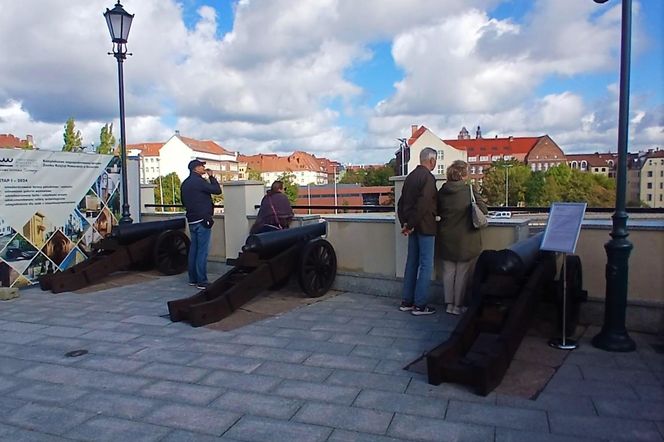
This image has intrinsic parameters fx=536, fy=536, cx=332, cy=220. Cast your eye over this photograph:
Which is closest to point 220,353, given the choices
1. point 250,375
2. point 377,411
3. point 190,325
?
point 250,375

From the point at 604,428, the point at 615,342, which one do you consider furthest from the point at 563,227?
the point at 604,428

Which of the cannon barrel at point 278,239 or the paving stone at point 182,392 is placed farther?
the cannon barrel at point 278,239

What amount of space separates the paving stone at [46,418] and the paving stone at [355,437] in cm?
164

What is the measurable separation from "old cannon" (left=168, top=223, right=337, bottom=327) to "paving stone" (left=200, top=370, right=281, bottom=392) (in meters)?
1.55

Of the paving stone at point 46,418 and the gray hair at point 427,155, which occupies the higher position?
the gray hair at point 427,155

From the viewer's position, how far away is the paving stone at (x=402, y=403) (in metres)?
3.46

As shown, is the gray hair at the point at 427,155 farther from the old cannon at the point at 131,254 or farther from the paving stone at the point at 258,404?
the old cannon at the point at 131,254

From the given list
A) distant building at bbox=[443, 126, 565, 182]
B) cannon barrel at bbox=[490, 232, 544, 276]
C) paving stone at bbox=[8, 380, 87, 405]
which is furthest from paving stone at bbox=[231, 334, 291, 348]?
distant building at bbox=[443, 126, 565, 182]

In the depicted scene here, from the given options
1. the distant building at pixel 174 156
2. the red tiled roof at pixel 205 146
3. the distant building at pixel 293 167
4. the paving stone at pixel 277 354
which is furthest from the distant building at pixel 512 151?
the paving stone at pixel 277 354

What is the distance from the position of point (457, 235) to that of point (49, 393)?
403 cm

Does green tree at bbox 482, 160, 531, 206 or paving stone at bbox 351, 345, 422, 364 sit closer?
paving stone at bbox 351, 345, 422, 364

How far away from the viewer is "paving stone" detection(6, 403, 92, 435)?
3328mm

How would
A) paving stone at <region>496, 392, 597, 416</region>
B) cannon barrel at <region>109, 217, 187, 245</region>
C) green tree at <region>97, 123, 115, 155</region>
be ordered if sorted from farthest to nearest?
green tree at <region>97, 123, 115, 155</region>, cannon barrel at <region>109, 217, 187, 245</region>, paving stone at <region>496, 392, 597, 416</region>

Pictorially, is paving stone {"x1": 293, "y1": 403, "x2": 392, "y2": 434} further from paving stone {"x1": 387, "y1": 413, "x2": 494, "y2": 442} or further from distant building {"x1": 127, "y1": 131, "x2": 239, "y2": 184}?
distant building {"x1": 127, "y1": 131, "x2": 239, "y2": 184}
